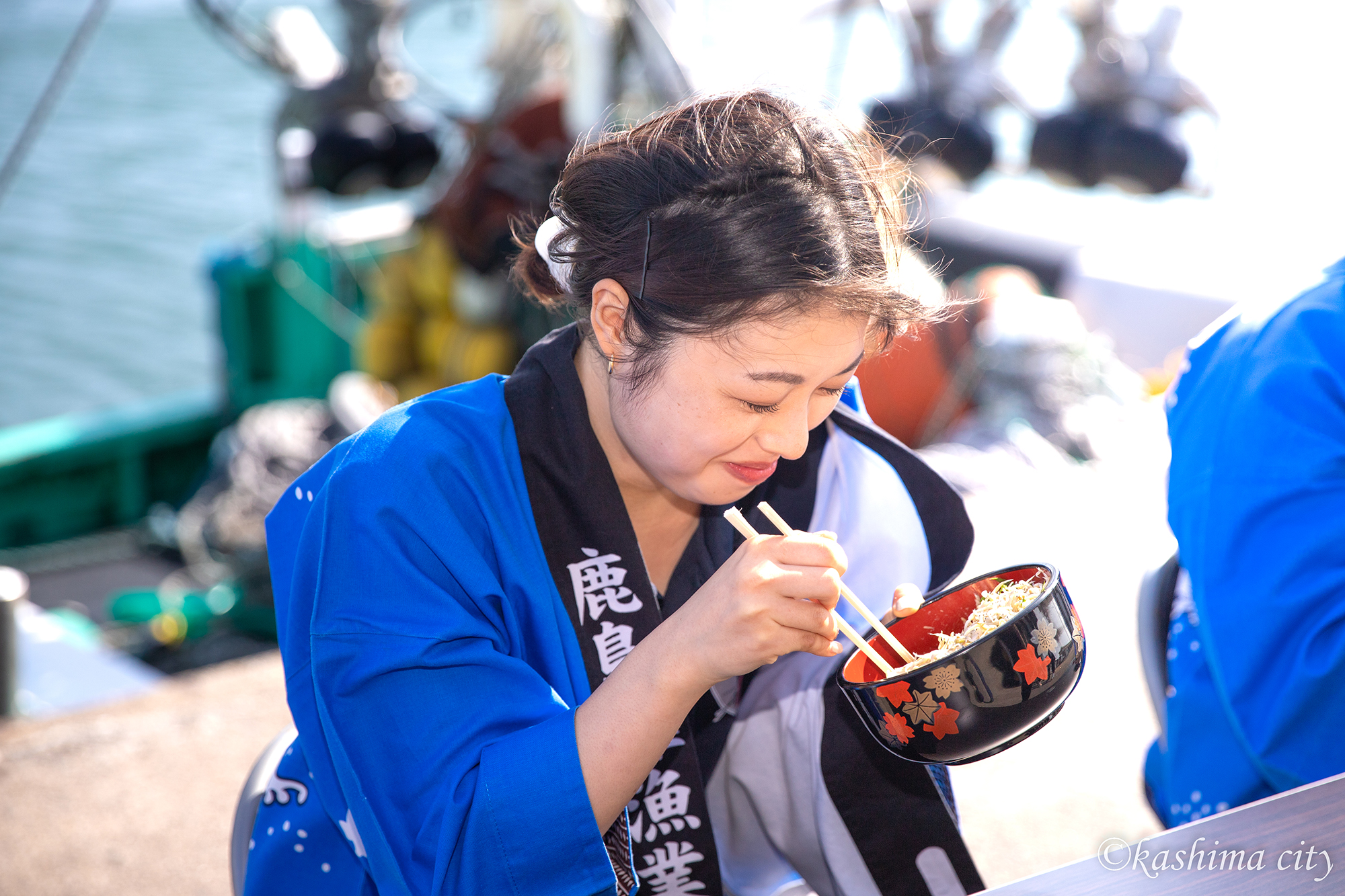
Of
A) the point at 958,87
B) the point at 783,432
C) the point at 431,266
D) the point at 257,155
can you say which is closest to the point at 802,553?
the point at 783,432

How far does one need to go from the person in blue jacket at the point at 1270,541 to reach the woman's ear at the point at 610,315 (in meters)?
0.54

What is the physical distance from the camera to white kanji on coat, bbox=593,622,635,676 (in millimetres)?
845

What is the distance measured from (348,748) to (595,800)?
16 cm

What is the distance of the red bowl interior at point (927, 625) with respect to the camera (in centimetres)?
81

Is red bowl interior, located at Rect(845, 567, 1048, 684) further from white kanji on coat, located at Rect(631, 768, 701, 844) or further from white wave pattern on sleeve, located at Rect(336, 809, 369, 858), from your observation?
white wave pattern on sleeve, located at Rect(336, 809, 369, 858)

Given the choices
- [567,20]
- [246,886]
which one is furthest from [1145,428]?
[246,886]

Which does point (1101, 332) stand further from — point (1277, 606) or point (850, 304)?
point (850, 304)

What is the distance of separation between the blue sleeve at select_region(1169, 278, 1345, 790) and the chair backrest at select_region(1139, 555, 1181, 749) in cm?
11

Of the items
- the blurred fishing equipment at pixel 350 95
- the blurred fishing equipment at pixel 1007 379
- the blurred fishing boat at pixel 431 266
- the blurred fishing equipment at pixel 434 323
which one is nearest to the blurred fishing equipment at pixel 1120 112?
the blurred fishing boat at pixel 431 266

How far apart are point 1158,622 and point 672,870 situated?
557mm

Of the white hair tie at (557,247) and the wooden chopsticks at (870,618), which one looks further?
the white hair tie at (557,247)

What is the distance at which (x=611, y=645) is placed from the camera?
2.79 feet

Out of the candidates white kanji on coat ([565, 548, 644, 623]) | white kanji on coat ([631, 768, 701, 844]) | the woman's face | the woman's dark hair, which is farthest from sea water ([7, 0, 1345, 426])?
white kanji on coat ([631, 768, 701, 844])

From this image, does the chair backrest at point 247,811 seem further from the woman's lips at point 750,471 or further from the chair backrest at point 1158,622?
the chair backrest at point 1158,622
